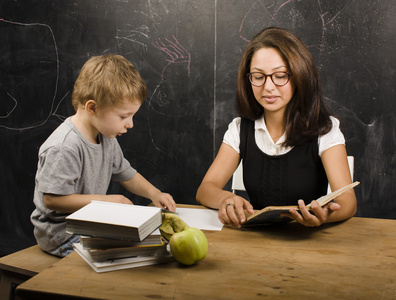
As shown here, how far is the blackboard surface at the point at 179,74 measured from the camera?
2590mm

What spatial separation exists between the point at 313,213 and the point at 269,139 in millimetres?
566

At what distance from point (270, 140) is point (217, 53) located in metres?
1.26

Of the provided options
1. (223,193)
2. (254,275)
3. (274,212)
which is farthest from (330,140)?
(254,275)

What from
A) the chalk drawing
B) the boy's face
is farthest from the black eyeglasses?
the chalk drawing

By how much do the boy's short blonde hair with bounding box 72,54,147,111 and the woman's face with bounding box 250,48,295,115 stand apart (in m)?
0.43

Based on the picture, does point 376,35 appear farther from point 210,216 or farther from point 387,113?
point 210,216

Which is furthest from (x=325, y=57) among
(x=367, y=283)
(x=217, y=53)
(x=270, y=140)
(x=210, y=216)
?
(x=367, y=283)

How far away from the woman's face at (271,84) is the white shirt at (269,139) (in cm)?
16

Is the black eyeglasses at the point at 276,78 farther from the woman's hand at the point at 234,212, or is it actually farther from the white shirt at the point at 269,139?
the woman's hand at the point at 234,212

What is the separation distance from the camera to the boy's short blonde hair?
141 centimetres

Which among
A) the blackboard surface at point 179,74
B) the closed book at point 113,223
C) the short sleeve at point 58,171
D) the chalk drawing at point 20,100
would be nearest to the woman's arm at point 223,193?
the closed book at point 113,223

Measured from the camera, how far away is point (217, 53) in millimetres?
2744

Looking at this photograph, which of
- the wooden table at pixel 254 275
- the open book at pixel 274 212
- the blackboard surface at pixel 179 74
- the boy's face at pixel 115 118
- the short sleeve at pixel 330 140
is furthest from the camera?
the blackboard surface at pixel 179 74

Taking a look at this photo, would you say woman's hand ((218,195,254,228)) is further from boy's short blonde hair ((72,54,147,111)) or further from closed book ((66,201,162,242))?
boy's short blonde hair ((72,54,147,111))
